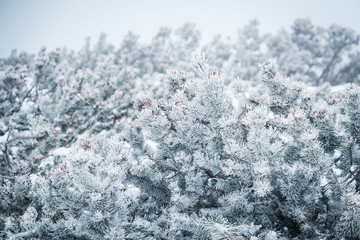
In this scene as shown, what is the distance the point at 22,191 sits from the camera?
9.87 feet

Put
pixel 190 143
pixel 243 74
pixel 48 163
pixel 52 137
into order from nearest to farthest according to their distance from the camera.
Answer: pixel 190 143
pixel 48 163
pixel 52 137
pixel 243 74

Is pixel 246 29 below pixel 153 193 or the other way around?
the other way around

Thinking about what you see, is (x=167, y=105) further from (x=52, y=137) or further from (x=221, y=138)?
(x=52, y=137)

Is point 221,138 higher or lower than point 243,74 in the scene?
lower

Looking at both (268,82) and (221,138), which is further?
(268,82)

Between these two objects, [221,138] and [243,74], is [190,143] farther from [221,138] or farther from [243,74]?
[243,74]

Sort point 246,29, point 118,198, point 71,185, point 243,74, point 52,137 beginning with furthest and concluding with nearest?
point 246,29
point 243,74
point 52,137
point 71,185
point 118,198

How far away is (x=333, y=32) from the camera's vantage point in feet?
59.5

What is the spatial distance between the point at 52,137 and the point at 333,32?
22.8 meters

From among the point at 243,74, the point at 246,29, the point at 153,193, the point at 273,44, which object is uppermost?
the point at 246,29

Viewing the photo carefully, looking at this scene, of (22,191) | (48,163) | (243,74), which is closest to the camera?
(22,191)

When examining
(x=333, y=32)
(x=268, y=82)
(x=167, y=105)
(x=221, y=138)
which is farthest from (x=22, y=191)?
(x=333, y=32)

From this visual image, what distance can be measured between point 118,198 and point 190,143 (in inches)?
39.6

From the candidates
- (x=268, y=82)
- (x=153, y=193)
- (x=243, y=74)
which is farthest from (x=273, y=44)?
(x=153, y=193)
